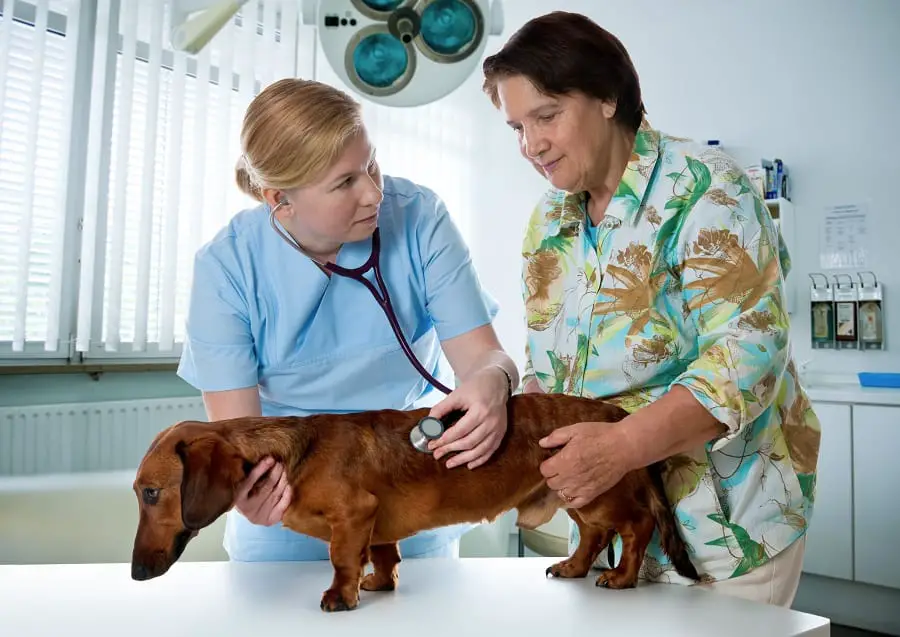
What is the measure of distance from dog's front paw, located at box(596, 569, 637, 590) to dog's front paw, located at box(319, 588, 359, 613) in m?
0.37

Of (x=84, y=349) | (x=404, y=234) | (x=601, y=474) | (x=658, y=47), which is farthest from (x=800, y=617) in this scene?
(x=658, y=47)

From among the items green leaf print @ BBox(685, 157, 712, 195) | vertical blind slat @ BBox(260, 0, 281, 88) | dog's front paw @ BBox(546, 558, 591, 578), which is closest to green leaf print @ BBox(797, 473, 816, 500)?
dog's front paw @ BBox(546, 558, 591, 578)

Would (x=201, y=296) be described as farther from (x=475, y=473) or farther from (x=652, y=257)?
(x=652, y=257)

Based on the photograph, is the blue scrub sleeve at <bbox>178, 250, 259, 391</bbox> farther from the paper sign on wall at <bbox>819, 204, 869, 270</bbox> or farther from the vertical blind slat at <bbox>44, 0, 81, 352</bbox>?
the paper sign on wall at <bbox>819, 204, 869, 270</bbox>

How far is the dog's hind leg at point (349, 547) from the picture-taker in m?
0.98

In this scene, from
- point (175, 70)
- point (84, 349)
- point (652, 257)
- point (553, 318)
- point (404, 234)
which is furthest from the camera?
point (175, 70)

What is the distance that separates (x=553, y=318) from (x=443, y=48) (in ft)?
2.34

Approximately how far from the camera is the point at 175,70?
3.82m

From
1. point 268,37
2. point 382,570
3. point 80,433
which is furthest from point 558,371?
point 268,37

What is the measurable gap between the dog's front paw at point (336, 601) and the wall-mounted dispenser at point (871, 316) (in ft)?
11.7

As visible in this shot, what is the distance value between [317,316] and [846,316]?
3327 mm

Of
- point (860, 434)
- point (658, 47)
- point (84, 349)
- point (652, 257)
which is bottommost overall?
point (860, 434)

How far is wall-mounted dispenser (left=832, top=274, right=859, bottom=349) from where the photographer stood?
150 inches

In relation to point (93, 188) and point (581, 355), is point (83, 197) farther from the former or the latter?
point (581, 355)
